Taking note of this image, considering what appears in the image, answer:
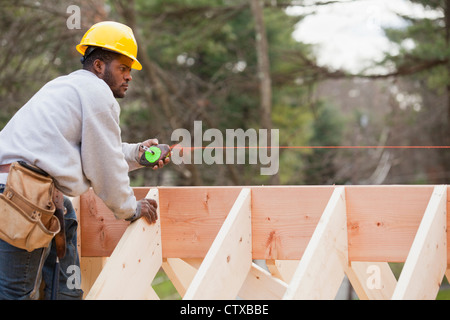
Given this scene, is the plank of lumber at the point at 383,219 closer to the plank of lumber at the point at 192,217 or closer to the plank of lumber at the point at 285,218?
the plank of lumber at the point at 285,218

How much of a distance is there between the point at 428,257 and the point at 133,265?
1381mm

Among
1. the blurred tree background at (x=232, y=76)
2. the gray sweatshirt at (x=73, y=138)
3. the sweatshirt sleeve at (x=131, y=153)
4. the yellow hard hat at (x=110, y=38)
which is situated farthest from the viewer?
the blurred tree background at (x=232, y=76)

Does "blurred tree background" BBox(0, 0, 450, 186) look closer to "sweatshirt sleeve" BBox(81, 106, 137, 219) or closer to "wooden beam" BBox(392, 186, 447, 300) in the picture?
"sweatshirt sleeve" BBox(81, 106, 137, 219)

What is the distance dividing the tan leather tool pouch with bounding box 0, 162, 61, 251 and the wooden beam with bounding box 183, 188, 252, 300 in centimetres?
70

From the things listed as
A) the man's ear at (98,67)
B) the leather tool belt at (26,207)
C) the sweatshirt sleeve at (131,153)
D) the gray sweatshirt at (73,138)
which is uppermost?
the man's ear at (98,67)

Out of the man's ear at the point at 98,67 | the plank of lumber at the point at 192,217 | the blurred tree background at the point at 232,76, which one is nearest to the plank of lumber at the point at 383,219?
the plank of lumber at the point at 192,217

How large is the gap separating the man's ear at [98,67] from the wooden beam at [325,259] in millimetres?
1304

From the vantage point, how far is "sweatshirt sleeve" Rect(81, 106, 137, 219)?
2379mm

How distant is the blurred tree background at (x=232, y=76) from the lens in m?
10.5

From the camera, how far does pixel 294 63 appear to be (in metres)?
14.6

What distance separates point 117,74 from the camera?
267cm
